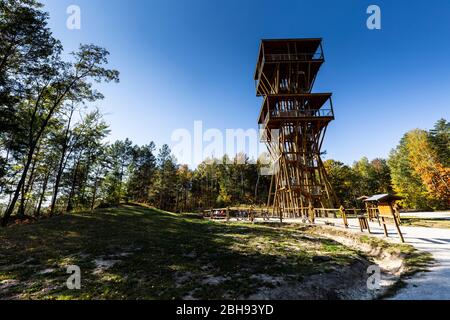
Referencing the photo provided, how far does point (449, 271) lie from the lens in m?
5.17

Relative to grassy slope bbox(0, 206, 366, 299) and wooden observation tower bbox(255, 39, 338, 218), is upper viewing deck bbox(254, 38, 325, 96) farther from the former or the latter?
grassy slope bbox(0, 206, 366, 299)

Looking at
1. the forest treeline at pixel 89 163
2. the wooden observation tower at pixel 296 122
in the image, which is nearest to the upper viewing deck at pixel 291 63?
the wooden observation tower at pixel 296 122

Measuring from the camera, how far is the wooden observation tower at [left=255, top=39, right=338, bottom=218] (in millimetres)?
23384

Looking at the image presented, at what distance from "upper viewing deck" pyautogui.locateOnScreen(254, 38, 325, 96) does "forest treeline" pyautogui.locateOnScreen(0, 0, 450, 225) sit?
60.3ft

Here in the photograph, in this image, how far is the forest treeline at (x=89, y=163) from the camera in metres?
15.4

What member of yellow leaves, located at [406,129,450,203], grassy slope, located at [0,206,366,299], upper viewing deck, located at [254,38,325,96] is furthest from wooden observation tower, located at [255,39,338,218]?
yellow leaves, located at [406,129,450,203]

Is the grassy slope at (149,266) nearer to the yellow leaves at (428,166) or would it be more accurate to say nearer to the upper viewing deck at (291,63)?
the upper viewing deck at (291,63)

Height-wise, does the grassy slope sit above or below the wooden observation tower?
below

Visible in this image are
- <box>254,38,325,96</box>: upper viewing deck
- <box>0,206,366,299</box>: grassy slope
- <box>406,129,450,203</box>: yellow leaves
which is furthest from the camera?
<box>406,129,450,203</box>: yellow leaves

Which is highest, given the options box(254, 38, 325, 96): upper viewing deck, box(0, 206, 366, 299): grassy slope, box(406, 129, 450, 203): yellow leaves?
box(254, 38, 325, 96): upper viewing deck

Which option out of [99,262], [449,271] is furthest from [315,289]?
[99,262]

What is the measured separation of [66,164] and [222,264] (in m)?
36.0

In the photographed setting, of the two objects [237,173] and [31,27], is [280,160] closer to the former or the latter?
[31,27]

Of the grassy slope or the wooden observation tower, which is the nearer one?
the grassy slope
